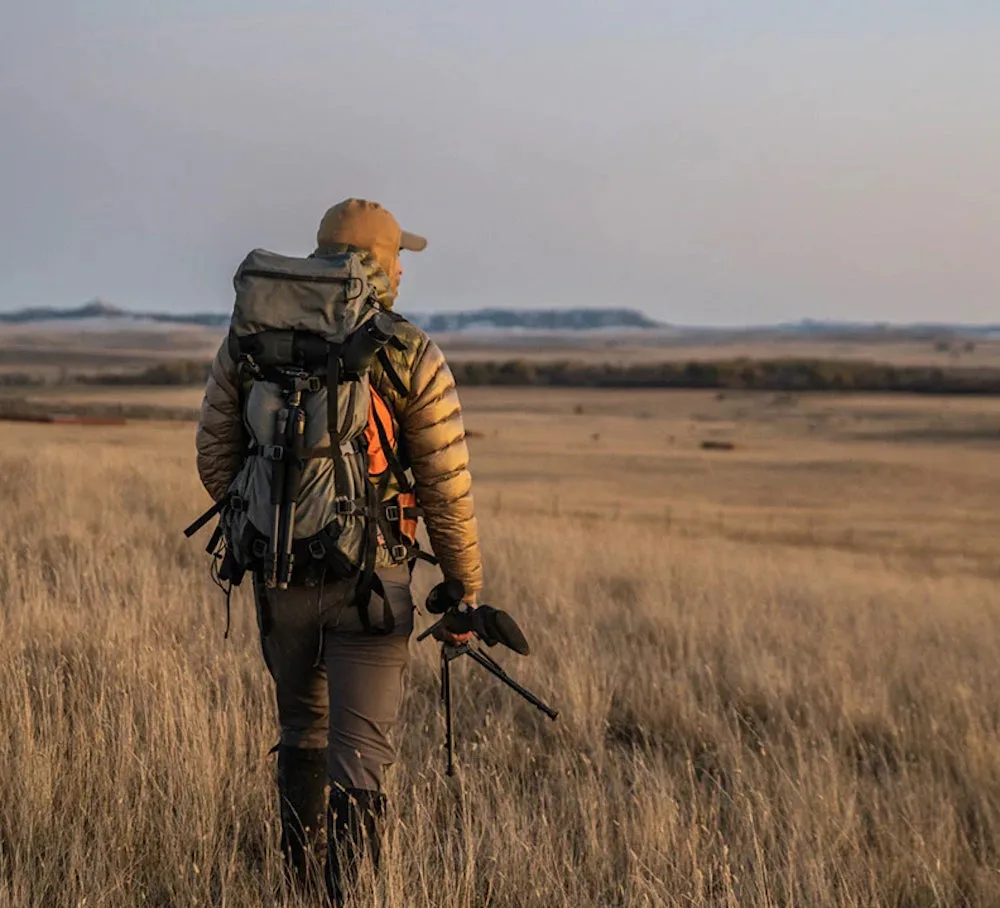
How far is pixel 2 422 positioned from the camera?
76.8 ft

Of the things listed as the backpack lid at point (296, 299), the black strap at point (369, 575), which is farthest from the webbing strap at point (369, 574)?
the backpack lid at point (296, 299)

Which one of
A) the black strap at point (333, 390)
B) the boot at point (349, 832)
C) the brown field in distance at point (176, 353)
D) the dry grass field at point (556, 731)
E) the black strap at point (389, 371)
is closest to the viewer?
the black strap at point (333, 390)

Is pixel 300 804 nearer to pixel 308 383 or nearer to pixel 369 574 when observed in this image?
pixel 369 574

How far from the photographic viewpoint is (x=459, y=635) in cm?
352

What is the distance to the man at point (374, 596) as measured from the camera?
3258mm

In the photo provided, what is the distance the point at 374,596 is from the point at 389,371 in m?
0.61

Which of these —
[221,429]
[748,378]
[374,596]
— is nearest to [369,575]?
[374,596]

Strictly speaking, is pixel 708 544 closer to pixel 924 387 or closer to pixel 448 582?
pixel 448 582

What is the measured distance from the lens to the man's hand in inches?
138

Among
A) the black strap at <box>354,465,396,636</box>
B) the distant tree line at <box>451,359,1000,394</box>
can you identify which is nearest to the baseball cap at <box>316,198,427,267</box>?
the black strap at <box>354,465,396,636</box>

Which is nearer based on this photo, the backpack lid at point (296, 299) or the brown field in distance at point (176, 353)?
the backpack lid at point (296, 299)

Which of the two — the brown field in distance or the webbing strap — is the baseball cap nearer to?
the webbing strap

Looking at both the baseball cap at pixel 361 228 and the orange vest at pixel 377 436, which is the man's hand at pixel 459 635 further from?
the baseball cap at pixel 361 228

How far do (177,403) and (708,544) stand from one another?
27.7 m
